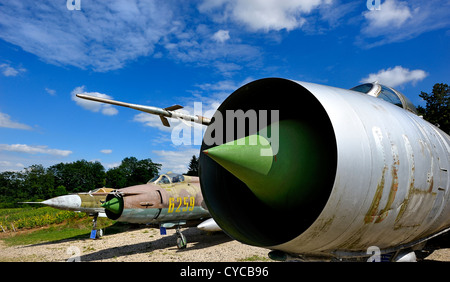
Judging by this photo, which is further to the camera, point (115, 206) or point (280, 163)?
point (115, 206)

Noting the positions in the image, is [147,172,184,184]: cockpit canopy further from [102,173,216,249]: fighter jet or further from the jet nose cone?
the jet nose cone

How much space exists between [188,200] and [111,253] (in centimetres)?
316

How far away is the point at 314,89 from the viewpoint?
1901mm

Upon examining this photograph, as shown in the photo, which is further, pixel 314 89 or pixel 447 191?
pixel 447 191

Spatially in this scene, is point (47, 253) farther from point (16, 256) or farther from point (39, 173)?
point (39, 173)

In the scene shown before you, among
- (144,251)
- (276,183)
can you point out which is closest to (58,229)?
(144,251)

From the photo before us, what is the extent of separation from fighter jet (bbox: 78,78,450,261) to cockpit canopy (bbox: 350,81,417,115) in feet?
3.01

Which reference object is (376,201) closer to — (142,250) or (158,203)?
(158,203)

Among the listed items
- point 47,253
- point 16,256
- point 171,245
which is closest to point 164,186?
point 171,245

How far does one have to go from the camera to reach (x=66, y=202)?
12617mm

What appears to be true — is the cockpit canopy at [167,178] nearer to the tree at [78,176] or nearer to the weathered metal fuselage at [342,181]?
the weathered metal fuselage at [342,181]

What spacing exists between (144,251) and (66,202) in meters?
5.15

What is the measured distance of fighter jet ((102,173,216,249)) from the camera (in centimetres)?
905

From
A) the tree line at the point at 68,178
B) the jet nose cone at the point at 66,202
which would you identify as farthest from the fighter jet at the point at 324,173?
the tree line at the point at 68,178
